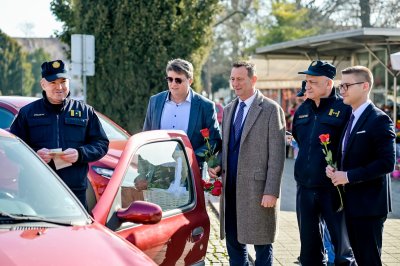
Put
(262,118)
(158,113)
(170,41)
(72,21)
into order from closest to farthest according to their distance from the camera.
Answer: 1. (262,118)
2. (158,113)
3. (170,41)
4. (72,21)

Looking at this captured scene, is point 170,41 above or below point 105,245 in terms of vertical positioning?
above

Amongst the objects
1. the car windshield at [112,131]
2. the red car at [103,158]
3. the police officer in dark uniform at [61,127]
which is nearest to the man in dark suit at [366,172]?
the police officer in dark uniform at [61,127]

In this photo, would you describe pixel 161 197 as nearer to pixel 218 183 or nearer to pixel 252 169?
pixel 218 183

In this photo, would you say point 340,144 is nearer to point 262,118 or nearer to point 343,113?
point 343,113

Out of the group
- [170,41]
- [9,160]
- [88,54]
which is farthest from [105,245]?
[170,41]

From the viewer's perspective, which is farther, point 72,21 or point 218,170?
point 72,21

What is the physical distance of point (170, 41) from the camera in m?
15.6

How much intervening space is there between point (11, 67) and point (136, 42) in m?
56.6

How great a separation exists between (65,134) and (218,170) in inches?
A: 53.7

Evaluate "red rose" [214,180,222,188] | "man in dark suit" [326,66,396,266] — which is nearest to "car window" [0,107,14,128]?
"red rose" [214,180,222,188]

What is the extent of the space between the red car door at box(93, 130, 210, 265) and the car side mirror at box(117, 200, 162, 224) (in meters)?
0.09

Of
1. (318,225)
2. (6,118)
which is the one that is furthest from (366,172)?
(6,118)

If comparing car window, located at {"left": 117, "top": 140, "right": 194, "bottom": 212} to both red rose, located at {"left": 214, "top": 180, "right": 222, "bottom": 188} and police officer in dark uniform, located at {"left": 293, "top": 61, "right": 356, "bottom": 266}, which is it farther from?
police officer in dark uniform, located at {"left": 293, "top": 61, "right": 356, "bottom": 266}

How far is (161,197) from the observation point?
421 cm
